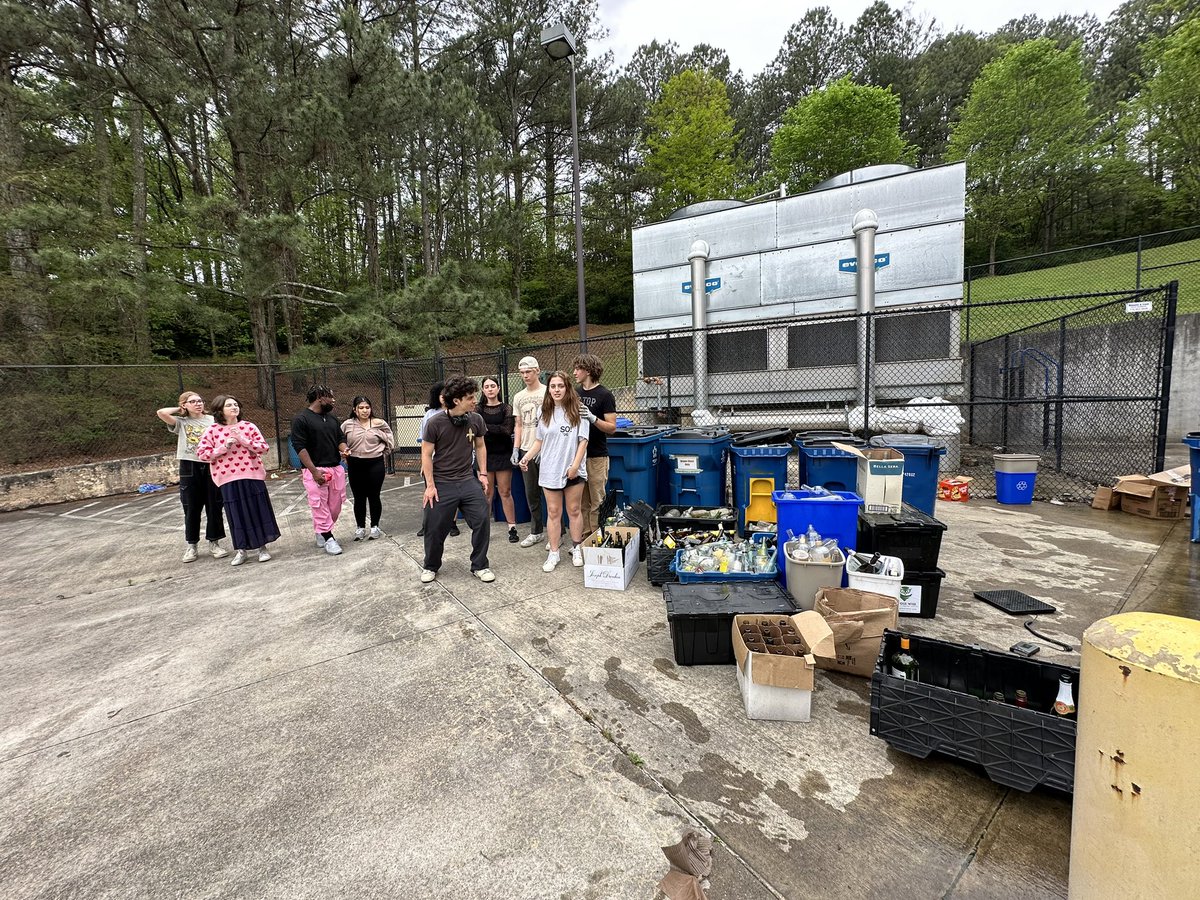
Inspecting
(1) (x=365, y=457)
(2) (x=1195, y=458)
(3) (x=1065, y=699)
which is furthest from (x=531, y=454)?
(2) (x=1195, y=458)

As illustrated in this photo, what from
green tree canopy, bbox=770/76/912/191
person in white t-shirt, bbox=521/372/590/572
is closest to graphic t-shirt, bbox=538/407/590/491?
person in white t-shirt, bbox=521/372/590/572

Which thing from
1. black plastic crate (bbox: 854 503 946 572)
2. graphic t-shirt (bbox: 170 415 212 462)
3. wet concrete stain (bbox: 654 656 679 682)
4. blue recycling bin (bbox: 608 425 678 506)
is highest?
graphic t-shirt (bbox: 170 415 212 462)

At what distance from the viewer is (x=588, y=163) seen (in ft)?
88.3

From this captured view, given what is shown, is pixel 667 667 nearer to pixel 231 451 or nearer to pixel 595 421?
pixel 595 421

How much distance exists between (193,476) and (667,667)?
205 inches

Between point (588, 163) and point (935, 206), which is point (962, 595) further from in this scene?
point (588, 163)

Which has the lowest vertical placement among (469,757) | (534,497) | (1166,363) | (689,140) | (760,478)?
(469,757)

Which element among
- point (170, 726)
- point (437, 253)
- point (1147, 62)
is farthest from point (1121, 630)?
point (1147, 62)

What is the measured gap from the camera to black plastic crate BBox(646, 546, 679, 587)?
407 cm

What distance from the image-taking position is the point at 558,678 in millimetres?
2898

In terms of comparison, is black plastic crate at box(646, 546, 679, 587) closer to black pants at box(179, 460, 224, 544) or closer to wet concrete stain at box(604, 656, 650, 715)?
wet concrete stain at box(604, 656, 650, 715)

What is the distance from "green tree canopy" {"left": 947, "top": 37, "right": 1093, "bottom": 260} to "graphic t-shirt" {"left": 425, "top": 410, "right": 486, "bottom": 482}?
106 feet

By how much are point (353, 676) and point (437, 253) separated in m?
17.2

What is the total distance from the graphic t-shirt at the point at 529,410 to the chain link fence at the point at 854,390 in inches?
132
